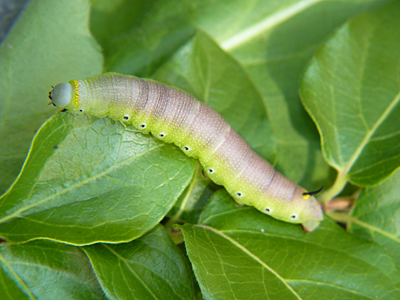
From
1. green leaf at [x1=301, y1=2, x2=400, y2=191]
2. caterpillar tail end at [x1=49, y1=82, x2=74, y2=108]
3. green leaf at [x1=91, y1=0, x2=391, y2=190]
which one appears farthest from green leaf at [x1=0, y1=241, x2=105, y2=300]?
green leaf at [x1=301, y1=2, x2=400, y2=191]

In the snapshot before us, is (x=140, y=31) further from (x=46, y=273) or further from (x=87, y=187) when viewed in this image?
(x=46, y=273)

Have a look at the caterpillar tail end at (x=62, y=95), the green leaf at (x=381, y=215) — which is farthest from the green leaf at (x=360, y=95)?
the caterpillar tail end at (x=62, y=95)

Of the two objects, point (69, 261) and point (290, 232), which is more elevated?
point (69, 261)

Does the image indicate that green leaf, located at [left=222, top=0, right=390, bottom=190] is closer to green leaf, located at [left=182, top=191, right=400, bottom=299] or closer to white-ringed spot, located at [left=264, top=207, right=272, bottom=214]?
white-ringed spot, located at [left=264, top=207, right=272, bottom=214]

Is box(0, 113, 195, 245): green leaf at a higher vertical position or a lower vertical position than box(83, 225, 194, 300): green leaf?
higher

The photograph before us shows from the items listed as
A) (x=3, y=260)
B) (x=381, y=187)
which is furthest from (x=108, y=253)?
(x=381, y=187)

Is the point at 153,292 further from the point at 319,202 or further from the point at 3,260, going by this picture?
the point at 319,202
